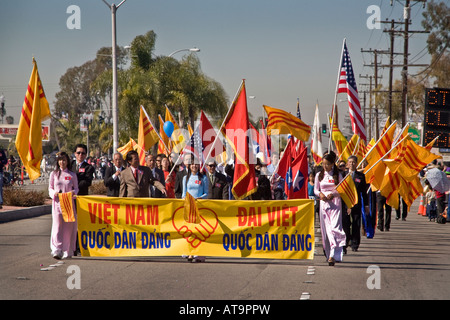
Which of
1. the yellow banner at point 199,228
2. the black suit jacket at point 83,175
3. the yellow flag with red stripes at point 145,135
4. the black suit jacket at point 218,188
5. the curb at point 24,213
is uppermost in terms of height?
the yellow flag with red stripes at point 145,135

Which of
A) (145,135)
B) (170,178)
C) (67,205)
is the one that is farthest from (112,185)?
(145,135)

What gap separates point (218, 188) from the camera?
1205cm

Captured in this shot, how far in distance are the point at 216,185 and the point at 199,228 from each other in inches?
54.8

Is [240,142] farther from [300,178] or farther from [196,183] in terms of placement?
[300,178]

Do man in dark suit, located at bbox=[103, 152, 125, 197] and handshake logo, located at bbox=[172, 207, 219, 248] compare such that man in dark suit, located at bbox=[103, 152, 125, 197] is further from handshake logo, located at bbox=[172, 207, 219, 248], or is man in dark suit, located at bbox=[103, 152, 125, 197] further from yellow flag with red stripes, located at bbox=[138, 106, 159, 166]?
yellow flag with red stripes, located at bbox=[138, 106, 159, 166]

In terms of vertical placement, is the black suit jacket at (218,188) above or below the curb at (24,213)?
above

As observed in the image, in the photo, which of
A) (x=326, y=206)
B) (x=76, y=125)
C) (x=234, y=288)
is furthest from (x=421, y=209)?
(x=76, y=125)

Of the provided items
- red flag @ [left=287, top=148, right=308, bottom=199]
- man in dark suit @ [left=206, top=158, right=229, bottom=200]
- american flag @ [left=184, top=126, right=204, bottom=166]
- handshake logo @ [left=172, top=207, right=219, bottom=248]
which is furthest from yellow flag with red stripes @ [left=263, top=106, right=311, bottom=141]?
handshake logo @ [left=172, top=207, right=219, bottom=248]

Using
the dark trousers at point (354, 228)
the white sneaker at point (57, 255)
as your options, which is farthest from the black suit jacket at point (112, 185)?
the dark trousers at point (354, 228)

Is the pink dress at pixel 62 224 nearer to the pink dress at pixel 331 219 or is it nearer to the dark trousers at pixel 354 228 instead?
the pink dress at pixel 331 219

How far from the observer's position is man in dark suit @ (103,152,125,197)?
39.7ft

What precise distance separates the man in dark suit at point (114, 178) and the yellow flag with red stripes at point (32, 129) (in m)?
1.18

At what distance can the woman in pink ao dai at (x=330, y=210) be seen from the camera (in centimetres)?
1066
